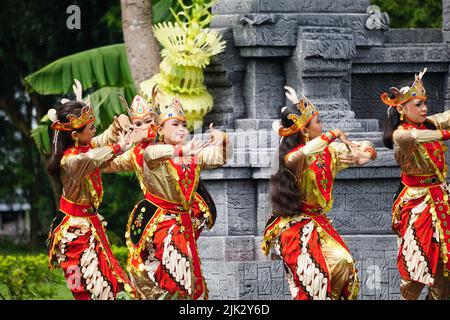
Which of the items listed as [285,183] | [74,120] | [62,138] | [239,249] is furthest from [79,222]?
[239,249]

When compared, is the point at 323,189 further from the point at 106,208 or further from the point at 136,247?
the point at 106,208

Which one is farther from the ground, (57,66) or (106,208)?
(57,66)

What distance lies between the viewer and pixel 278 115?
1309 cm

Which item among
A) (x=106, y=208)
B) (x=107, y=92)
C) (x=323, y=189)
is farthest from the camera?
(x=106, y=208)

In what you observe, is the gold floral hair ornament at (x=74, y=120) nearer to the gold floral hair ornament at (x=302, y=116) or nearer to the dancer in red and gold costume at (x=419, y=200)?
the gold floral hair ornament at (x=302, y=116)

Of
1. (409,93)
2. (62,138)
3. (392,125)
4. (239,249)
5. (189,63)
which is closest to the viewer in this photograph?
(62,138)

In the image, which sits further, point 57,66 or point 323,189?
point 57,66

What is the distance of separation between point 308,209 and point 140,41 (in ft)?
16.0

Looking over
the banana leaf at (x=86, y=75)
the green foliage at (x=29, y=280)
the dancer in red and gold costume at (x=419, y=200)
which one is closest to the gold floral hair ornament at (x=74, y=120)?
the dancer in red and gold costume at (x=419, y=200)

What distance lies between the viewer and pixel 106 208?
21453mm

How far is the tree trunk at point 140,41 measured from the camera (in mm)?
15461

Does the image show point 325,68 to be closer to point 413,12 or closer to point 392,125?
point 392,125

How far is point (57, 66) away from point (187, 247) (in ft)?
20.1

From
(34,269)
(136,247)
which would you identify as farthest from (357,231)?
(34,269)
